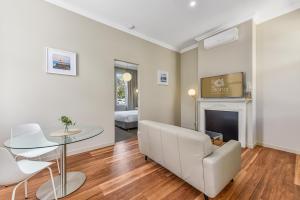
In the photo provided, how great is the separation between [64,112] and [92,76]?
953mm

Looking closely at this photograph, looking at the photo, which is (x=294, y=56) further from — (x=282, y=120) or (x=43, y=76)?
(x=43, y=76)

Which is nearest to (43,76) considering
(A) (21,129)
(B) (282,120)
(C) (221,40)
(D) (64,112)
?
(D) (64,112)

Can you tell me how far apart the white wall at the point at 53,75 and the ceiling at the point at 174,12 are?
0.24 metres

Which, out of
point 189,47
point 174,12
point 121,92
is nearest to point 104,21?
point 174,12

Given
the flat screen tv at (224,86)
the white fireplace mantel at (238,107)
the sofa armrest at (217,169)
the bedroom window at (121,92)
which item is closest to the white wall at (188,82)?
the flat screen tv at (224,86)

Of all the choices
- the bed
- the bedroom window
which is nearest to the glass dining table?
the bed

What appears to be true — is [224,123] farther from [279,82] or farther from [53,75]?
[53,75]

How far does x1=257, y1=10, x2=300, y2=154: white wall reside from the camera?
2.73m

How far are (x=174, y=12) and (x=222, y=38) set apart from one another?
1.48 meters

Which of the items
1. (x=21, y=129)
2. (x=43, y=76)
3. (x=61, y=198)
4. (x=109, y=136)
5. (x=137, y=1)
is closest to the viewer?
(x=61, y=198)

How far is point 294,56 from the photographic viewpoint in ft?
8.96

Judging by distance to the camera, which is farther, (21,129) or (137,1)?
(137,1)

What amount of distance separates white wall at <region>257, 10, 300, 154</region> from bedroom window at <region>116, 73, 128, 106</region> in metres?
6.34

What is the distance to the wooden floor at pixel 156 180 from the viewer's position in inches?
63.4
